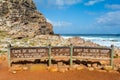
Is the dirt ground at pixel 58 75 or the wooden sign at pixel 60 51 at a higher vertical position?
the wooden sign at pixel 60 51

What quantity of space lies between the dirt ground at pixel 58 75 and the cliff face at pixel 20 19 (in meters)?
13.2

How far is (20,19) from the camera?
1067 inches

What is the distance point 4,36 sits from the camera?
23938 millimetres

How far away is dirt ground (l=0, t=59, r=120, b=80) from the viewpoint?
11.0m

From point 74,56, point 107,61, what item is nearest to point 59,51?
point 74,56

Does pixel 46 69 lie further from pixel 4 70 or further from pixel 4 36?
pixel 4 36

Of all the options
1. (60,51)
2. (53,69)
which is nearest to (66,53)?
(60,51)

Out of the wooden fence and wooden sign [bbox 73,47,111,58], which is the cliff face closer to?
the wooden fence

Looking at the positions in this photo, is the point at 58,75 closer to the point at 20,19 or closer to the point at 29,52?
the point at 29,52

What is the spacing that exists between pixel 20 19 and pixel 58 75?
16871mm

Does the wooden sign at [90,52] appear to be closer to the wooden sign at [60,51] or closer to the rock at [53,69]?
the wooden sign at [60,51]

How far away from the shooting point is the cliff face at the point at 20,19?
2584cm

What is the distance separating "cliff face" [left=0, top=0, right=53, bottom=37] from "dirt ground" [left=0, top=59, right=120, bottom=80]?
13248 millimetres

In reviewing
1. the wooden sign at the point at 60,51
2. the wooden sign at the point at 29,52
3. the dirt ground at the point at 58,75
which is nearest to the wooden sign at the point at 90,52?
the wooden sign at the point at 60,51
